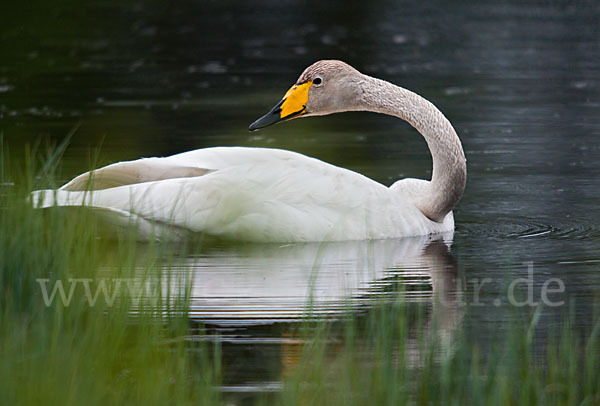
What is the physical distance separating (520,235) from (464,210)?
1.07 m

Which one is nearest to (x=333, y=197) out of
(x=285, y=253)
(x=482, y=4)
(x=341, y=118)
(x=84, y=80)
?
(x=285, y=253)

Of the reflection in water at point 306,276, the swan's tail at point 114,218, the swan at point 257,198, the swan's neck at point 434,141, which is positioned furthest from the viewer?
the swan's neck at point 434,141

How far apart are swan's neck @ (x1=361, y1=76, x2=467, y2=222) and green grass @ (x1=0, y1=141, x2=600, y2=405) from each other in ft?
10.3

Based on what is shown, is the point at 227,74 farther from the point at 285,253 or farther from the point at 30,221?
the point at 30,221

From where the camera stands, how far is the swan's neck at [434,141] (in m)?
8.59

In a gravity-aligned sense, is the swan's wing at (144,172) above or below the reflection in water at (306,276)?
above

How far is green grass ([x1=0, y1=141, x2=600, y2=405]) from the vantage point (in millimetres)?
4281

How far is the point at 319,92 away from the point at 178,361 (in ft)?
15.0

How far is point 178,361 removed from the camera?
182 inches

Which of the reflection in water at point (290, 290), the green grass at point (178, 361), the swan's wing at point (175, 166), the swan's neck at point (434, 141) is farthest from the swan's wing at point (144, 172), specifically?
the green grass at point (178, 361)

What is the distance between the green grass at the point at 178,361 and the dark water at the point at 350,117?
1.21 feet

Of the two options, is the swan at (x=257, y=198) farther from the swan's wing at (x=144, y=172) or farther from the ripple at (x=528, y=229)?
the ripple at (x=528, y=229)

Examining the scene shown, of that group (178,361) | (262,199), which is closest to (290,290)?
(262,199)

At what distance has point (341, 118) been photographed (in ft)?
45.5
